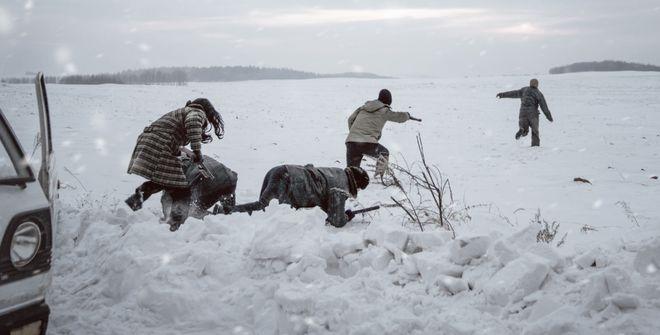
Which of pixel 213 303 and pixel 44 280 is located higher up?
pixel 44 280

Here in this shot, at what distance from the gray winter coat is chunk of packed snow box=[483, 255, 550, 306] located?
5.49 m

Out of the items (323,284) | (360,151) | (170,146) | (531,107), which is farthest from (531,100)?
(323,284)

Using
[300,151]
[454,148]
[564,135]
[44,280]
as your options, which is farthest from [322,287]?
[564,135]

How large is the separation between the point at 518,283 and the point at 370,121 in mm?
5714

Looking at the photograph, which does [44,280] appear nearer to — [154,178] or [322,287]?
[322,287]

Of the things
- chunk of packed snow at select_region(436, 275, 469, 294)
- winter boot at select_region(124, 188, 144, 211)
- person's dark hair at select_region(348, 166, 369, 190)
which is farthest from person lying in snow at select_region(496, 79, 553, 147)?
chunk of packed snow at select_region(436, 275, 469, 294)

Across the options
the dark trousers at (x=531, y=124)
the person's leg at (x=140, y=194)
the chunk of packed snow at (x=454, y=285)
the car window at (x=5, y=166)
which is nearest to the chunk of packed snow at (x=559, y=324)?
the chunk of packed snow at (x=454, y=285)

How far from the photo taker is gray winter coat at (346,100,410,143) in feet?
27.1

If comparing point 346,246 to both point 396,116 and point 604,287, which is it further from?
point 396,116

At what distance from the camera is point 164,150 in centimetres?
524

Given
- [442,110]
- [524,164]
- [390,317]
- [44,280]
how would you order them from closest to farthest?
1. [44,280]
2. [390,317]
3. [524,164]
4. [442,110]

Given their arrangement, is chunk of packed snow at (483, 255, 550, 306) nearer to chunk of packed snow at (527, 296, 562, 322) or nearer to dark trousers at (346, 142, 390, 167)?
chunk of packed snow at (527, 296, 562, 322)

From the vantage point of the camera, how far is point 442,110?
23375 millimetres

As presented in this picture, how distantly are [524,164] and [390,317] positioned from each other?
28.3ft
